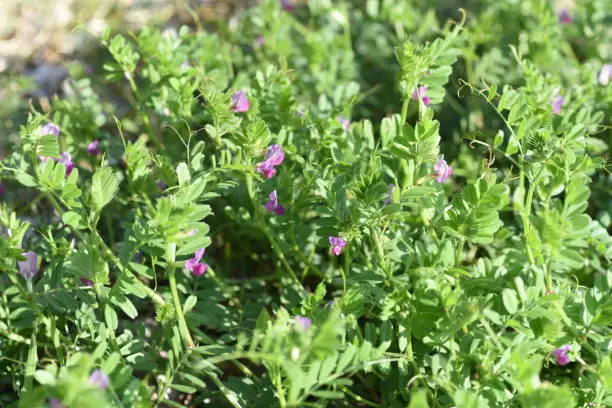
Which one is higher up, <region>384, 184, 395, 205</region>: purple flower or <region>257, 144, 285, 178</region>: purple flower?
<region>257, 144, 285, 178</region>: purple flower

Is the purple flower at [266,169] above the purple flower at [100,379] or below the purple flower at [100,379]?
above

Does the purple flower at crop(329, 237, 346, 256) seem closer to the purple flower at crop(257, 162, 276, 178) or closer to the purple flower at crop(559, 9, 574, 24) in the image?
the purple flower at crop(257, 162, 276, 178)

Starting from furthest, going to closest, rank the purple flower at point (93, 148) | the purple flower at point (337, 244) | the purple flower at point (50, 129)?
the purple flower at point (93, 148) → the purple flower at point (50, 129) → the purple flower at point (337, 244)

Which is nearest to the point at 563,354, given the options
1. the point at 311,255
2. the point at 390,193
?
the point at 390,193

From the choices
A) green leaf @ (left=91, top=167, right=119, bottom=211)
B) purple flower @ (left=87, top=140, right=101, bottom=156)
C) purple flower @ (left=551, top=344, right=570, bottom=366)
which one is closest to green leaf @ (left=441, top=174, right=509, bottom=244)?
purple flower @ (left=551, top=344, right=570, bottom=366)

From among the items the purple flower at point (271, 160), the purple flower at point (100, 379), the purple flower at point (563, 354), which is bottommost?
the purple flower at point (563, 354)

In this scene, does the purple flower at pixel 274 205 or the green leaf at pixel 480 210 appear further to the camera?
the purple flower at pixel 274 205

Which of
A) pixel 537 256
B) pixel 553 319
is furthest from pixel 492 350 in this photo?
pixel 537 256

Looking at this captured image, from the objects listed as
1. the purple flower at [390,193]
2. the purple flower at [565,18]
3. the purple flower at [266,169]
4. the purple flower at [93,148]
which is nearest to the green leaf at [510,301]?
the purple flower at [390,193]

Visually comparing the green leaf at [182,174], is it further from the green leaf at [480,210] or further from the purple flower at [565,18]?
the purple flower at [565,18]
